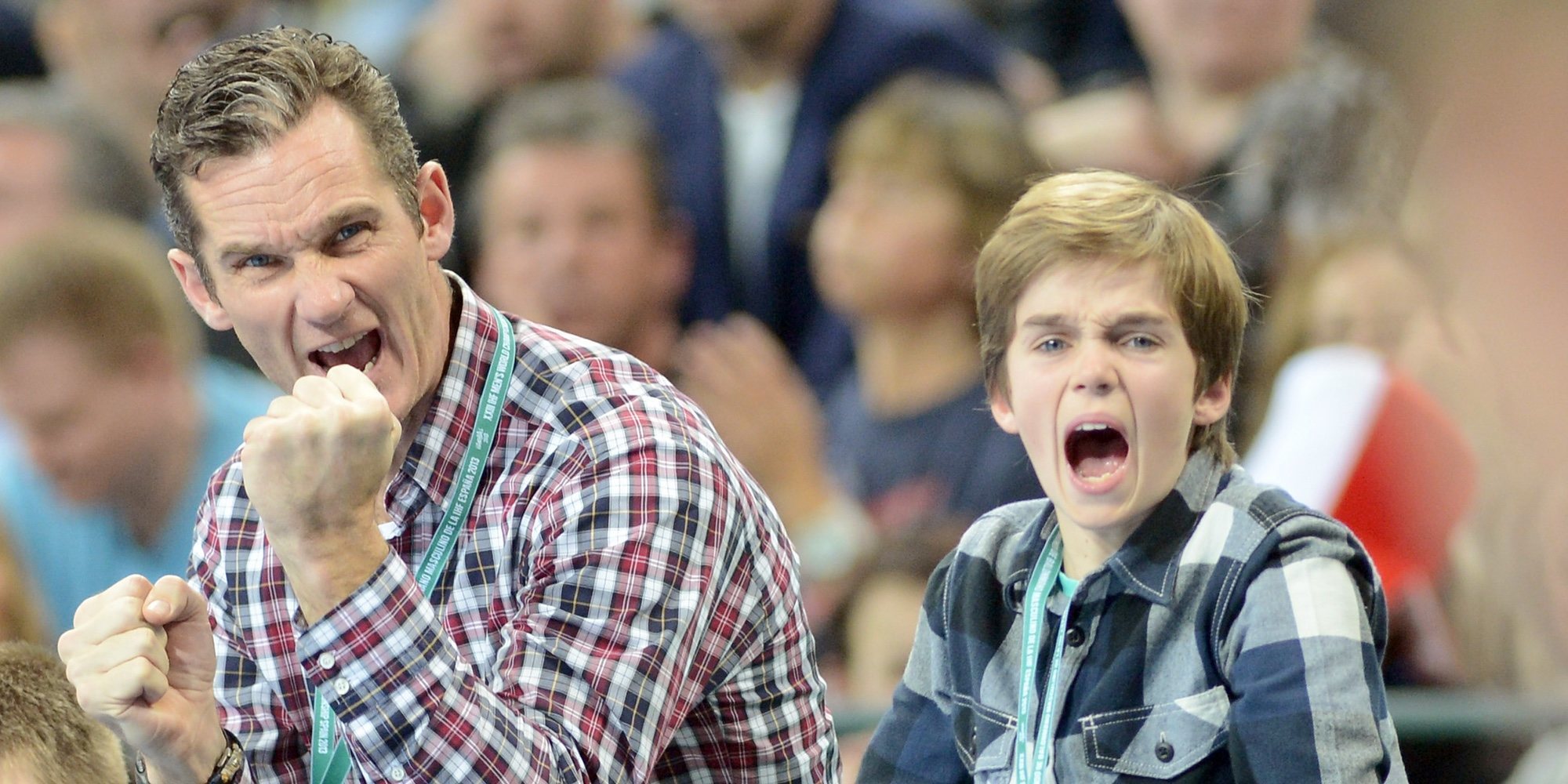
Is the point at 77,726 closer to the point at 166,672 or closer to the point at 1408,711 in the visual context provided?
the point at 166,672

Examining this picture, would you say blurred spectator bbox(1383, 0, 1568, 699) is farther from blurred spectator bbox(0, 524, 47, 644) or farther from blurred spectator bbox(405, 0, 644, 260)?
blurred spectator bbox(0, 524, 47, 644)

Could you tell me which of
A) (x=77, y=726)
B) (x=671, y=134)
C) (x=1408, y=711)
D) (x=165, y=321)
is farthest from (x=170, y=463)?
(x=1408, y=711)

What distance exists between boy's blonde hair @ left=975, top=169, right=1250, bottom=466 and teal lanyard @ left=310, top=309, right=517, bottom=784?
0.56 metres

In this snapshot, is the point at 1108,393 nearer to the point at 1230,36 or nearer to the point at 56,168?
the point at 1230,36

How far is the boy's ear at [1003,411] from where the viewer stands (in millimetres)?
2164

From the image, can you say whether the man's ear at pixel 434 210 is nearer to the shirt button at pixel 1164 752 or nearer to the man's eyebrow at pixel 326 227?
the man's eyebrow at pixel 326 227

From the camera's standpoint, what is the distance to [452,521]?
6.73ft

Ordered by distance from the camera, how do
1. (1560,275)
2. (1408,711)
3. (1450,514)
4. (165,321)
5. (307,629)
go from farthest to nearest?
(165,321)
(1560,275)
(1450,514)
(1408,711)
(307,629)

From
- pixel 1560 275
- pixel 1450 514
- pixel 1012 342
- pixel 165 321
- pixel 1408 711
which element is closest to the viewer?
pixel 1012 342

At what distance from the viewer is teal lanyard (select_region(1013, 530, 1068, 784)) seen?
6.68 ft

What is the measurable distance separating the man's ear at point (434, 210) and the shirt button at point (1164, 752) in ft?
3.15

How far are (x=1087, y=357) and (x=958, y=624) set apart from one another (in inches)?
14.6

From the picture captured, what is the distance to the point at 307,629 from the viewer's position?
1733mm

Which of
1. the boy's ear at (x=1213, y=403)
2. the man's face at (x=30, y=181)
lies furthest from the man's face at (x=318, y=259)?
the man's face at (x=30, y=181)
